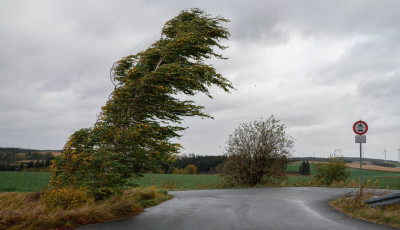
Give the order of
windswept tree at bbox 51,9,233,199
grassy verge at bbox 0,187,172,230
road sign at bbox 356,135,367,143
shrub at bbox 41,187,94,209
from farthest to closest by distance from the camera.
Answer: road sign at bbox 356,135,367,143 < windswept tree at bbox 51,9,233,199 < shrub at bbox 41,187,94,209 < grassy verge at bbox 0,187,172,230

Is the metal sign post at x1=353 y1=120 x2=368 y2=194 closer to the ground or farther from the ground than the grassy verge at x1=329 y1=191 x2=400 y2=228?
farther from the ground

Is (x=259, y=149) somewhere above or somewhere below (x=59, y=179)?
above

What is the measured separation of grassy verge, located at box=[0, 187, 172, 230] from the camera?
285 inches

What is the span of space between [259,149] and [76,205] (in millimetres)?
19770

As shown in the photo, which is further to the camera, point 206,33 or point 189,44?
point 206,33

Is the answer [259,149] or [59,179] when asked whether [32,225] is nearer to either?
[59,179]

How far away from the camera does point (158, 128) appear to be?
37.4 feet

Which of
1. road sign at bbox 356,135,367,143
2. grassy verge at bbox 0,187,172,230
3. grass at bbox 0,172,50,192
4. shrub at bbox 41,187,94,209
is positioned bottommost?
grass at bbox 0,172,50,192

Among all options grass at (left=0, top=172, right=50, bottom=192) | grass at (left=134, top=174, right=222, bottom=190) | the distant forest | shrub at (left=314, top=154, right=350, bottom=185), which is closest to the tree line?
the distant forest

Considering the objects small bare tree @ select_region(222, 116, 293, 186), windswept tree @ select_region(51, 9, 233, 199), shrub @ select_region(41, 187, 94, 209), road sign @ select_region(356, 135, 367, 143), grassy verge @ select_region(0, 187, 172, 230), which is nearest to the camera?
grassy verge @ select_region(0, 187, 172, 230)

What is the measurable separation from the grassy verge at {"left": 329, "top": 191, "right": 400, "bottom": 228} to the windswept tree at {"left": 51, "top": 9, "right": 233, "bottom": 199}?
614cm

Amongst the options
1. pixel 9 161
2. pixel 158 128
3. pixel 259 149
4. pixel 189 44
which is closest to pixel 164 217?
pixel 158 128

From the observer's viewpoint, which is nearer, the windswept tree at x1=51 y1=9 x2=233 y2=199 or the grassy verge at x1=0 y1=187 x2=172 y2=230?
the grassy verge at x1=0 y1=187 x2=172 y2=230

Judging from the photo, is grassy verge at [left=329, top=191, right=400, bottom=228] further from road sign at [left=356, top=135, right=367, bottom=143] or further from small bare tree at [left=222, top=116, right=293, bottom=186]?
small bare tree at [left=222, top=116, right=293, bottom=186]
